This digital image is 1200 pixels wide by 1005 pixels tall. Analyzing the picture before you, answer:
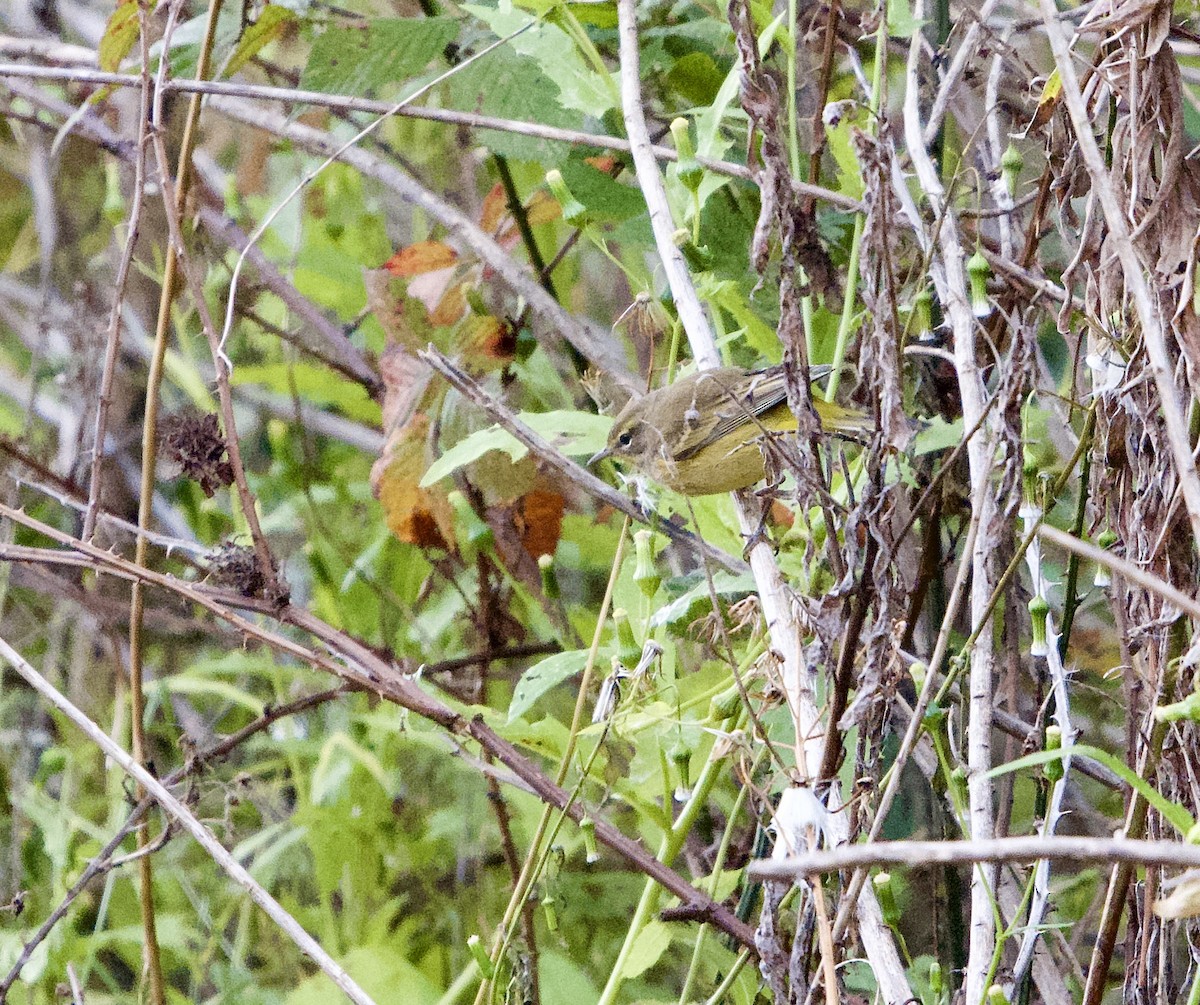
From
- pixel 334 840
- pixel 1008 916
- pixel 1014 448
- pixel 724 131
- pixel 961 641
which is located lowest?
pixel 334 840

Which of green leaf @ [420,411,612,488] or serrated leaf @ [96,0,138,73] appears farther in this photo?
serrated leaf @ [96,0,138,73]

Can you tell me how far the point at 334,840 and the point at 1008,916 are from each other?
4.96ft

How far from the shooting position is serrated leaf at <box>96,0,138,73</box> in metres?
2.53

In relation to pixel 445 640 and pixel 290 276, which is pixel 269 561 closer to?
pixel 445 640

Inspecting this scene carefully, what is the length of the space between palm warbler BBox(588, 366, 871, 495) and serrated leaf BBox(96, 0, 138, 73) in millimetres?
1241

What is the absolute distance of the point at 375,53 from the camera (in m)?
2.58

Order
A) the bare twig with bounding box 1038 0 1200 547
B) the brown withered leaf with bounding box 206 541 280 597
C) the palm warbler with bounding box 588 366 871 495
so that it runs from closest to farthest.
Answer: the bare twig with bounding box 1038 0 1200 547
the brown withered leaf with bounding box 206 541 280 597
the palm warbler with bounding box 588 366 871 495

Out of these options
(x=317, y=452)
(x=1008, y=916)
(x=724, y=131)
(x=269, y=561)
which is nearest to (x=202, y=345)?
(x=317, y=452)

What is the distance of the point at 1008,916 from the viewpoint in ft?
5.93

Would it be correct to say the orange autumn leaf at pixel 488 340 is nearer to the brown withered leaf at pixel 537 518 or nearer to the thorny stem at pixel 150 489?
the brown withered leaf at pixel 537 518

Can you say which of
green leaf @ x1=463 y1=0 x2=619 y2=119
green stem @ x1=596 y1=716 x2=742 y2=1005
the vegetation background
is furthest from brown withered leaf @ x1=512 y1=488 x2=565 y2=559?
green stem @ x1=596 y1=716 x2=742 y2=1005

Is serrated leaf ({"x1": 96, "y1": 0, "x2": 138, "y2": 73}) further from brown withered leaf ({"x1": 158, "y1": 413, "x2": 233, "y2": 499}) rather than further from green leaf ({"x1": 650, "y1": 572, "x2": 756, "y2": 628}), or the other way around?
green leaf ({"x1": 650, "y1": 572, "x2": 756, "y2": 628})

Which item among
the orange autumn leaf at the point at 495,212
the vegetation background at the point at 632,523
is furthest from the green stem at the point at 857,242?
→ the orange autumn leaf at the point at 495,212

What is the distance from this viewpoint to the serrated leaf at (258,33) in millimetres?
2600
